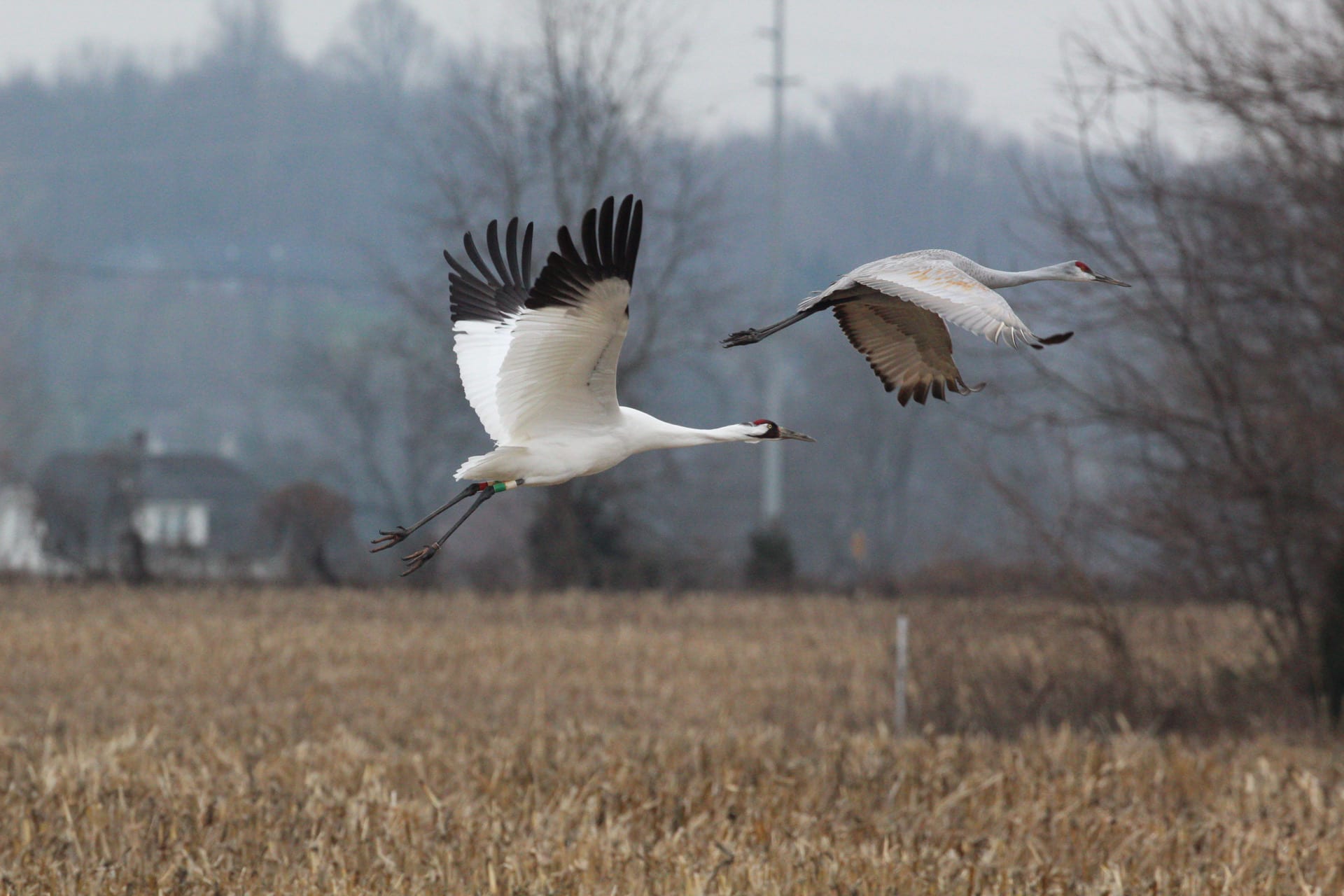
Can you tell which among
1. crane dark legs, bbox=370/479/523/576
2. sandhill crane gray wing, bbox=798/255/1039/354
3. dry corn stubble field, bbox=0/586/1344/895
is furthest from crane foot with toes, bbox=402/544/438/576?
dry corn stubble field, bbox=0/586/1344/895

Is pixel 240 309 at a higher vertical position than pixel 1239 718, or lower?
higher

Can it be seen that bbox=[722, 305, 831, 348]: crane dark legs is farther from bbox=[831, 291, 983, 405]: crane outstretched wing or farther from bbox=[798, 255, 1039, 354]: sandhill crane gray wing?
bbox=[831, 291, 983, 405]: crane outstretched wing

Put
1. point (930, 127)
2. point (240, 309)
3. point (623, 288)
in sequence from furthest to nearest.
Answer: point (240, 309)
point (930, 127)
point (623, 288)

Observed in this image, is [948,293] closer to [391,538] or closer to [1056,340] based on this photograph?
[1056,340]

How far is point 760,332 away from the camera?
171 inches

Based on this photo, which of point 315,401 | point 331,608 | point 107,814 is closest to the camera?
point 107,814

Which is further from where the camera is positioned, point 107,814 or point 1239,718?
point 1239,718

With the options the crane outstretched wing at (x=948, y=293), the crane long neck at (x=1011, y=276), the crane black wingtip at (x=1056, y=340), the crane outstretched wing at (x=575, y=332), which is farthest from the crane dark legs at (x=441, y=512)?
the crane black wingtip at (x=1056, y=340)

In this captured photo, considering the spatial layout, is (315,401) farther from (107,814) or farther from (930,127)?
(107,814)

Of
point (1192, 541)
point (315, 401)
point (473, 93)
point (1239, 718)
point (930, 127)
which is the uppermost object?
point (930, 127)

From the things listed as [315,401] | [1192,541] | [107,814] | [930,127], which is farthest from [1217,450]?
[315,401]

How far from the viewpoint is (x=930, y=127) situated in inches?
2408

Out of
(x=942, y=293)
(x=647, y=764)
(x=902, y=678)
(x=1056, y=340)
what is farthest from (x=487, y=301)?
(x=902, y=678)

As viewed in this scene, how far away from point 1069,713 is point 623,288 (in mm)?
10676
